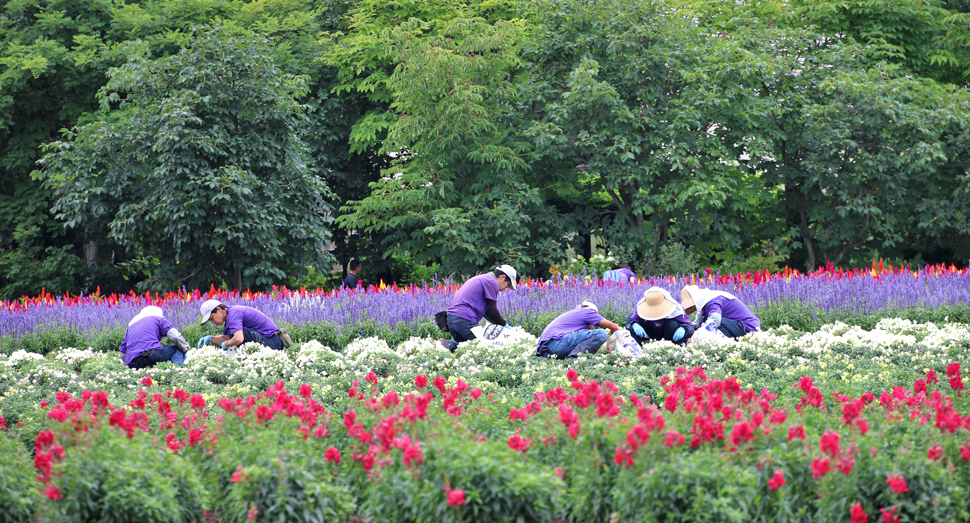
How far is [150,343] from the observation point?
8914 millimetres

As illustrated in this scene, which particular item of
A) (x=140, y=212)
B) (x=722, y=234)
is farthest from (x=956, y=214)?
(x=140, y=212)

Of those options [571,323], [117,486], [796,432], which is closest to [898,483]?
[796,432]

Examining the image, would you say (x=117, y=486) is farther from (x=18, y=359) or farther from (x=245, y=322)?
(x=18, y=359)

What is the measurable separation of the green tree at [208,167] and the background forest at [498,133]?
0.06 meters

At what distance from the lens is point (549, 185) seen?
17.7 metres

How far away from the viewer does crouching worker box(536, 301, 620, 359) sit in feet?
27.8

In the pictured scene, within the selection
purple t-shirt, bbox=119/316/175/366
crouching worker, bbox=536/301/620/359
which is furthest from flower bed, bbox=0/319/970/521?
purple t-shirt, bbox=119/316/175/366

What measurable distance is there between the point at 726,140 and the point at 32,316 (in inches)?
494

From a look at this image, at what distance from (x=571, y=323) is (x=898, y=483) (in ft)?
17.4

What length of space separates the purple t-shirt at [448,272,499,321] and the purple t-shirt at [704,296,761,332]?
7.67 feet

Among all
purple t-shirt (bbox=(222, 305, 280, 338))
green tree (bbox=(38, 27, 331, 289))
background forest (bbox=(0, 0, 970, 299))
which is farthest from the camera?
background forest (bbox=(0, 0, 970, 299))

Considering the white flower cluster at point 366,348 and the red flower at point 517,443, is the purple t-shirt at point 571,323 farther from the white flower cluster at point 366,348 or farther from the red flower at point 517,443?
the red flower at point 517,443

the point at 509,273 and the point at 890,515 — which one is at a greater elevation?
the point at 509,273

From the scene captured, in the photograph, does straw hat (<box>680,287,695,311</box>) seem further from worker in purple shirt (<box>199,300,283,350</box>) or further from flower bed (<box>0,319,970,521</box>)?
worker in purple shirt (<box>199,300,283,350</box>)
